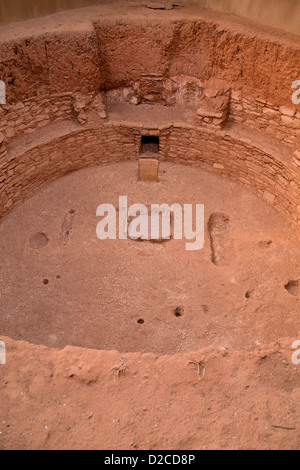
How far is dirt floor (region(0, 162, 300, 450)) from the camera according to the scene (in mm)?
3268

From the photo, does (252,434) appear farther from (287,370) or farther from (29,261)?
(29,261)

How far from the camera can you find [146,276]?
6180 millimetres

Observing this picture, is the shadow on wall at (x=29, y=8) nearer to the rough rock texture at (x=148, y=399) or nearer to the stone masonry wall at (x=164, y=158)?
the stone masonry wall at (x=164, y=158)

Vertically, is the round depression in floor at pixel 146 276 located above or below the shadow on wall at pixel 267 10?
below

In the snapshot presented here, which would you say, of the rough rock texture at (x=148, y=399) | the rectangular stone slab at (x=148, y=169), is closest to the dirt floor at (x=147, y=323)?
the rough rock texture at (x=148, y=399)

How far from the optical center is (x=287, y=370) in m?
3.64

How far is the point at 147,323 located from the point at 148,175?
10.4 feet

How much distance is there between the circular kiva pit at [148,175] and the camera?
5715 millimetres

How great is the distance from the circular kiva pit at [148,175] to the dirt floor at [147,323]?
3 cm

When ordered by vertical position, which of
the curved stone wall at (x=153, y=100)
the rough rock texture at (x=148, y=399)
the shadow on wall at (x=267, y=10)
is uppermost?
the shadow on wall at (x=267, y=10)

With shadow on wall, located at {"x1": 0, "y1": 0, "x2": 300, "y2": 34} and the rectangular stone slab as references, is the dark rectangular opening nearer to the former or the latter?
the rectangular stone slab

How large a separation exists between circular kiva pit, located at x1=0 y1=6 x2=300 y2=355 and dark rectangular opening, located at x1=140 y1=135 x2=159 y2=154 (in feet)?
0.08

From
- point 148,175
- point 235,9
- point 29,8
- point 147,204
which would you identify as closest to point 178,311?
point 147,204
